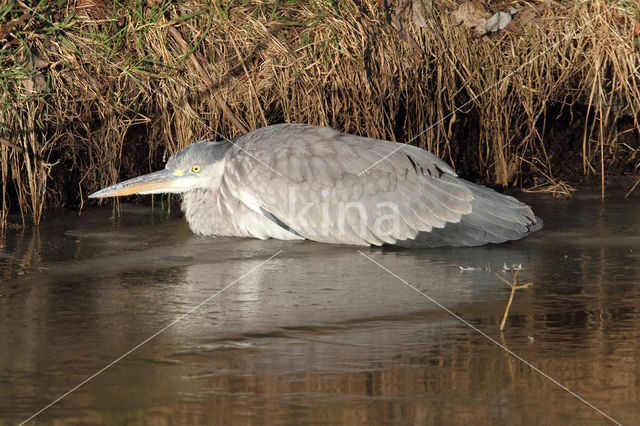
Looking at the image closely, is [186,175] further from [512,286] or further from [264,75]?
[512,286]

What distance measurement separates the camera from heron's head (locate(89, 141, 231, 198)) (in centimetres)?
664

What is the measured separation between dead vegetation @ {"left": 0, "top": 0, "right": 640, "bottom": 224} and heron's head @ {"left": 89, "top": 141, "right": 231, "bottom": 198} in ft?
1.67

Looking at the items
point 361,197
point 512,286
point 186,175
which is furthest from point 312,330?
point 186,175

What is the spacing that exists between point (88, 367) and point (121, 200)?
398 centimetres

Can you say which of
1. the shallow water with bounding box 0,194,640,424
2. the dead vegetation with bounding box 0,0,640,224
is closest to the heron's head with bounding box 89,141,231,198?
the shallow water with bounding box 0,194,640,424

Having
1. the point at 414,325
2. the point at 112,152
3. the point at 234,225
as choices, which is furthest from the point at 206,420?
the point at 112,152

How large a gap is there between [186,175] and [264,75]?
1078 millimetres

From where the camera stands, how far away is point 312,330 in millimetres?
4234

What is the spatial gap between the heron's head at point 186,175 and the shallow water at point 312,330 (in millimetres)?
374

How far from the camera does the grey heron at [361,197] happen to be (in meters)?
6.04

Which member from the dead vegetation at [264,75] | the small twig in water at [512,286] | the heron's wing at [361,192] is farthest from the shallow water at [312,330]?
the dead vegetation at [264,75]

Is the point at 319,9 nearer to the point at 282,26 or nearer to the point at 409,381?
the point at 282,26

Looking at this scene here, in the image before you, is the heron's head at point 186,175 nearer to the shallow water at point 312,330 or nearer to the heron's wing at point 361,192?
the shallow water at point 312,330

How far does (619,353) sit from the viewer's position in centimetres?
386
